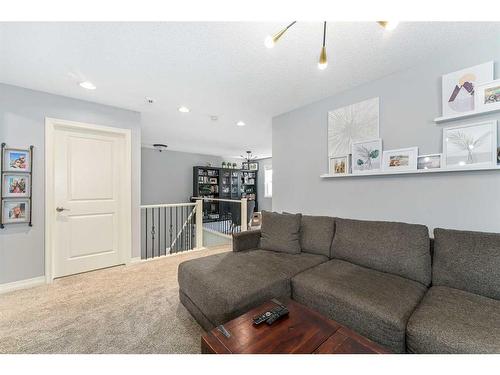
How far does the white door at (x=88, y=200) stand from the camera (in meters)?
2.71

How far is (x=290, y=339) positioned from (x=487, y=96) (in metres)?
2.27

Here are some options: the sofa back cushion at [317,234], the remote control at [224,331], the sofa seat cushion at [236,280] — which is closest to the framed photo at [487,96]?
the sofa back cushion at [317,234]

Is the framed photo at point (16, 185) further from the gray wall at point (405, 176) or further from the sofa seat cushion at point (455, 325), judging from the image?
the sofa seat cushion at point (455, 325)

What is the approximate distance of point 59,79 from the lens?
2250mm

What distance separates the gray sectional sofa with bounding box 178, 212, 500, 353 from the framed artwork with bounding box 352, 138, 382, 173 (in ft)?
2.13

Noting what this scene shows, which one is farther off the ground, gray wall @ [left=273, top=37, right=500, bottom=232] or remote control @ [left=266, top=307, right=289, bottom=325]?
gray wall @ [left=273, top=37, right=500, bottom=232]

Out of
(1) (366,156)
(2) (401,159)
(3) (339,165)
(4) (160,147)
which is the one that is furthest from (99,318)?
(4) (160,147)

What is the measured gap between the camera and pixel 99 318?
73.2 inches

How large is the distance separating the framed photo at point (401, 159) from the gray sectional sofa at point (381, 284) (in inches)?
23.7

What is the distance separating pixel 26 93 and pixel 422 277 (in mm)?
4331

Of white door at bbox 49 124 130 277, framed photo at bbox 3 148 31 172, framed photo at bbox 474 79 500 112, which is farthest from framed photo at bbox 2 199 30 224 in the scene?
framed photo at bbox 474 79 500 112

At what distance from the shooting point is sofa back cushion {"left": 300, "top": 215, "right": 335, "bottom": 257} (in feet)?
7.40

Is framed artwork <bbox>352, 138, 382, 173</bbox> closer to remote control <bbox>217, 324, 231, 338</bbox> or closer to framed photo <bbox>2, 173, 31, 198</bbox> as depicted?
remote control <bbox>217, 324, 231, 338</bbox>

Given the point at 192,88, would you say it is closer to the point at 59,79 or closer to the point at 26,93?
the point at 59,79
